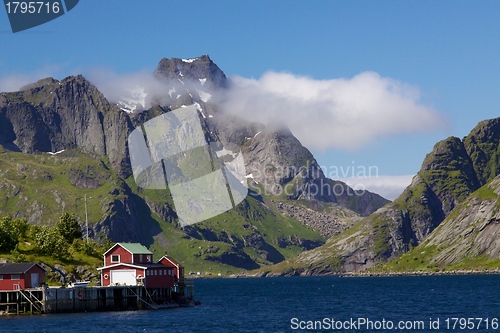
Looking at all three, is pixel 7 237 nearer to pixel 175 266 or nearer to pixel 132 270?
pixel 132 270

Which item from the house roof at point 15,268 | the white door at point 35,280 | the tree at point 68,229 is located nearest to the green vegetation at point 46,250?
the tree at point 68,229

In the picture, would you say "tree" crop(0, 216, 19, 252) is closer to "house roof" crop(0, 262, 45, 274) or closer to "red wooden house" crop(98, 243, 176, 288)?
"house roof" crop(0, 262, 45, 274)

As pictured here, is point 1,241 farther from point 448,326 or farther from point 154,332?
point 448,326

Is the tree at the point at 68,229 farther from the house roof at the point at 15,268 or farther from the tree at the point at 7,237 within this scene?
the house roof at the point at 15,268

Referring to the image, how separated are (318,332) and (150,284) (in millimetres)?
38067

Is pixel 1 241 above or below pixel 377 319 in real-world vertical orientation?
above

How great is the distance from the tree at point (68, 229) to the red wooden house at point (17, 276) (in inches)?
1655

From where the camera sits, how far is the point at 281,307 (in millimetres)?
153125

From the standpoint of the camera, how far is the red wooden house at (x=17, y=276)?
12006cm

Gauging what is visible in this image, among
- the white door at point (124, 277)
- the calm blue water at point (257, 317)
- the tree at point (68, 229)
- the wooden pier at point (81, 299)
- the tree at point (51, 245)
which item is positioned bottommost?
the calm blue water at point (257, 317)

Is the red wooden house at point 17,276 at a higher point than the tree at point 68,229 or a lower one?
lower

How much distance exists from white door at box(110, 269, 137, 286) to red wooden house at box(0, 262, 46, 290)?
45.2ft

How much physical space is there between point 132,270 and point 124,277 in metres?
1.95

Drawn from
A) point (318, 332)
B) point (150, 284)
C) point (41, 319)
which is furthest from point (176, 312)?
point (318, 332)
